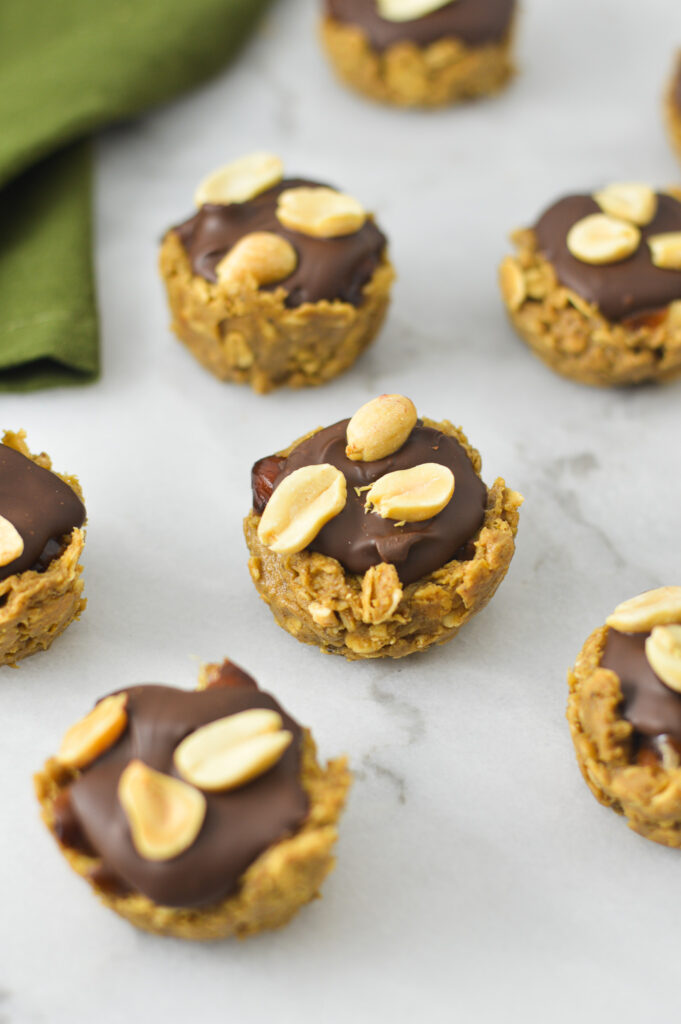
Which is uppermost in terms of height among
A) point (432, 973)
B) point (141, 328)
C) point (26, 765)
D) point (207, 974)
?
point (141, 328)

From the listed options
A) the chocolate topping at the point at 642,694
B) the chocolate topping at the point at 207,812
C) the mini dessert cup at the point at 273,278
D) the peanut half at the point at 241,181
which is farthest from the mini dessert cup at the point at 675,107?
the chocolate topping at the point at 207,812

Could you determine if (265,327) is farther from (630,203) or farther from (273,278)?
(630,203)

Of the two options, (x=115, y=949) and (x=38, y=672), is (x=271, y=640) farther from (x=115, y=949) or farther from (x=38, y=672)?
(x=115, y=949)

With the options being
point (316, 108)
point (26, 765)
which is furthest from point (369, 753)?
point (316, 108)

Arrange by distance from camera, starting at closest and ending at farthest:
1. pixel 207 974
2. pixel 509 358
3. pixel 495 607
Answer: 1. pixel 207 974
2. pixel 495 607
3. pixel 509 358

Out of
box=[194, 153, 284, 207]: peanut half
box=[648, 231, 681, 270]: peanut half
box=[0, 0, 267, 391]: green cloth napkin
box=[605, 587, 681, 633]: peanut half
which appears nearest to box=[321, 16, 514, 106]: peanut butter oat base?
box=[0, 0, 267, 391]: green cloth napkin

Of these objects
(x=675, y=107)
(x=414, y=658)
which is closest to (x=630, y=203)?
(x=675, y=107)
